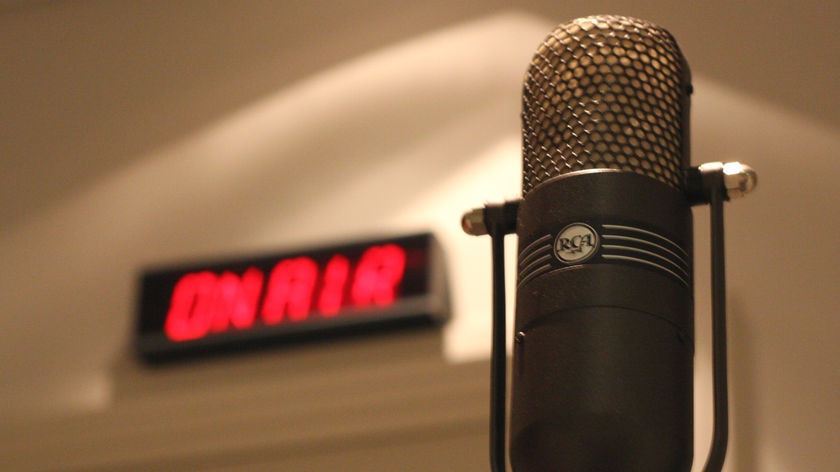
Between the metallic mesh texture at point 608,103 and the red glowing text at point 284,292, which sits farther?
the red glowing text at point 284,292

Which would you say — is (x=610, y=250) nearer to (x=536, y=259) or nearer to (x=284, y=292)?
(x=536, y=259)

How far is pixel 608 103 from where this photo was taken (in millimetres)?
953

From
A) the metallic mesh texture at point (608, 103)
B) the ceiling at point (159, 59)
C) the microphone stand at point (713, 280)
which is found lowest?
the microphone stand at point (713, 280)

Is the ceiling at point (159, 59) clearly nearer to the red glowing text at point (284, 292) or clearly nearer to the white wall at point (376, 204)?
the white wall at point (376, 204)

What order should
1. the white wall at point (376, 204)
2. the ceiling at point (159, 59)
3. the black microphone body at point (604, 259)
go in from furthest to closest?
1. the ceiling at point (159, 59)
2. the white wall at point (376, 204)
3. the black microphone body at point (604, 259)

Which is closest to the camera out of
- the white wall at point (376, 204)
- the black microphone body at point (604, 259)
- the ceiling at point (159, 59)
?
the black microphone body at point (604, 259)

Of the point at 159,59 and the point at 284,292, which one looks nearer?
the point at 284,292

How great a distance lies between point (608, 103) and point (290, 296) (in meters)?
0.84

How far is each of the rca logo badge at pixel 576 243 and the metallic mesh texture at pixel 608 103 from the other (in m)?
0.05

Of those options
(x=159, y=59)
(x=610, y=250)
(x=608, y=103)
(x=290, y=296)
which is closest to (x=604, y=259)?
(x=610, y=250)

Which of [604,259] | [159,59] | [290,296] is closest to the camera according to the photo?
[604,259]

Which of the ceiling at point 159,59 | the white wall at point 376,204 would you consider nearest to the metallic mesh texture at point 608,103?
the white wall at point 376,204

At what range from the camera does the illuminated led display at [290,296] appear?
1664mm

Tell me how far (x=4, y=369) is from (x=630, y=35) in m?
1.20
